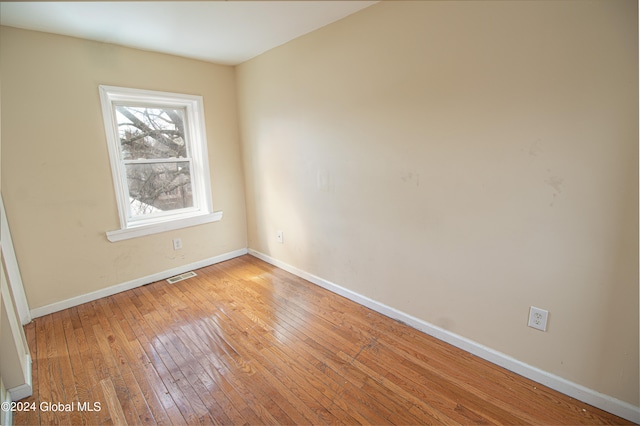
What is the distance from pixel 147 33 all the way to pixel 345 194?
1.95 metres

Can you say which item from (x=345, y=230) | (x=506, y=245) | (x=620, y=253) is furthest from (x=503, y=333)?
(x=345, y=230)

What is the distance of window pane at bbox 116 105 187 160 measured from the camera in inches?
108

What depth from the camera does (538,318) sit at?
1591 millimetres

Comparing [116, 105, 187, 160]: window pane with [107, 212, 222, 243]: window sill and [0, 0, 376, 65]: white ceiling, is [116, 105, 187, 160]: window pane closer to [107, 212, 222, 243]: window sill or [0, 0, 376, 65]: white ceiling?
[0, 0, 376, 65]: white ceiling

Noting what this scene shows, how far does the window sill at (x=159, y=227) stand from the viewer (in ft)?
8.80

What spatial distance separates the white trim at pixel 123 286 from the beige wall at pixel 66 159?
0.16 feet

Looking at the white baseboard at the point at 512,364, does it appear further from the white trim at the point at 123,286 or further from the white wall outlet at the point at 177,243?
the white wall outlet at the point at 177,243

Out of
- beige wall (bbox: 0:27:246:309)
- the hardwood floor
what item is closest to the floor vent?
beige wall (bbox: 0:27:246:309)

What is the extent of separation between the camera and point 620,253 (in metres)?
1.32

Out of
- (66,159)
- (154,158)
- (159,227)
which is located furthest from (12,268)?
(154,158)

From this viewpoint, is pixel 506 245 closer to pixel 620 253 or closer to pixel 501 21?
pixel 620 253

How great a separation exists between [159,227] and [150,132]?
38.6 inches

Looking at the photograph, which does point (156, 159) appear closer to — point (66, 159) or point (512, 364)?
point (66, 159)

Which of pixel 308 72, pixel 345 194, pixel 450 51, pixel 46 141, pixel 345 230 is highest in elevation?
pixel 308 72
